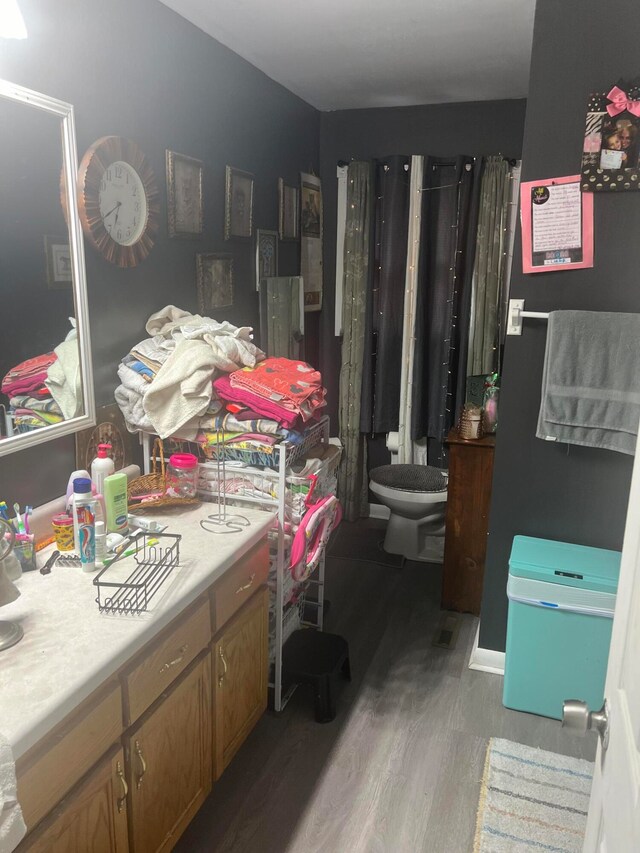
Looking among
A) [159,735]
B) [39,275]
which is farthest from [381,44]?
[159,735]

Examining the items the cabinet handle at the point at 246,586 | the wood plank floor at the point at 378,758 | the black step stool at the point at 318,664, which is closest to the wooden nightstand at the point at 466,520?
the wood plank floor at the point at 378,758

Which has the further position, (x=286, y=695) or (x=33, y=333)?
(x=286, y=695)

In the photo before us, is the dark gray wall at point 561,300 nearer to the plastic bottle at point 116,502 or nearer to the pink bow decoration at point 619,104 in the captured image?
the pink bow decoration at point 619,104

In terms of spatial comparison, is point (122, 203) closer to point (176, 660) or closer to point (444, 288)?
point (176, 660)

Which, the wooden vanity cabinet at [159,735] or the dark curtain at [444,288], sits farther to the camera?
the dark curtain at [444,288]

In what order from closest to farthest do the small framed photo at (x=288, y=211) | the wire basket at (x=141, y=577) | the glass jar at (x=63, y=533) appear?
the wire basket at (x=141, y=577) → the glass jar at (x=63, y=533) → the small framed photo at (x=288, y=211)

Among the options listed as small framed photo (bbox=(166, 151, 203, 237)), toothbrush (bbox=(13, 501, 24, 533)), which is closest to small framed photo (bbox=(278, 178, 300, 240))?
small framed photo (bbox=(166, 151, 203, 237))

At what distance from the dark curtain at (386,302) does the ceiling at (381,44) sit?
1.46 feet

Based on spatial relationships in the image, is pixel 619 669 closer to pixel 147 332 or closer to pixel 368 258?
pixel 147 332

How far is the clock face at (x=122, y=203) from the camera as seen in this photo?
2.03 m

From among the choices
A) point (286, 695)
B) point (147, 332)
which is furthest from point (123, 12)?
point (286, 695)

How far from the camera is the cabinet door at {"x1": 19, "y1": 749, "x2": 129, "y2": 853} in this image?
123cm

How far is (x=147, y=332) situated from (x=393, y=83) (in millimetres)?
1892

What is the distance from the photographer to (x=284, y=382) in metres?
2.20
